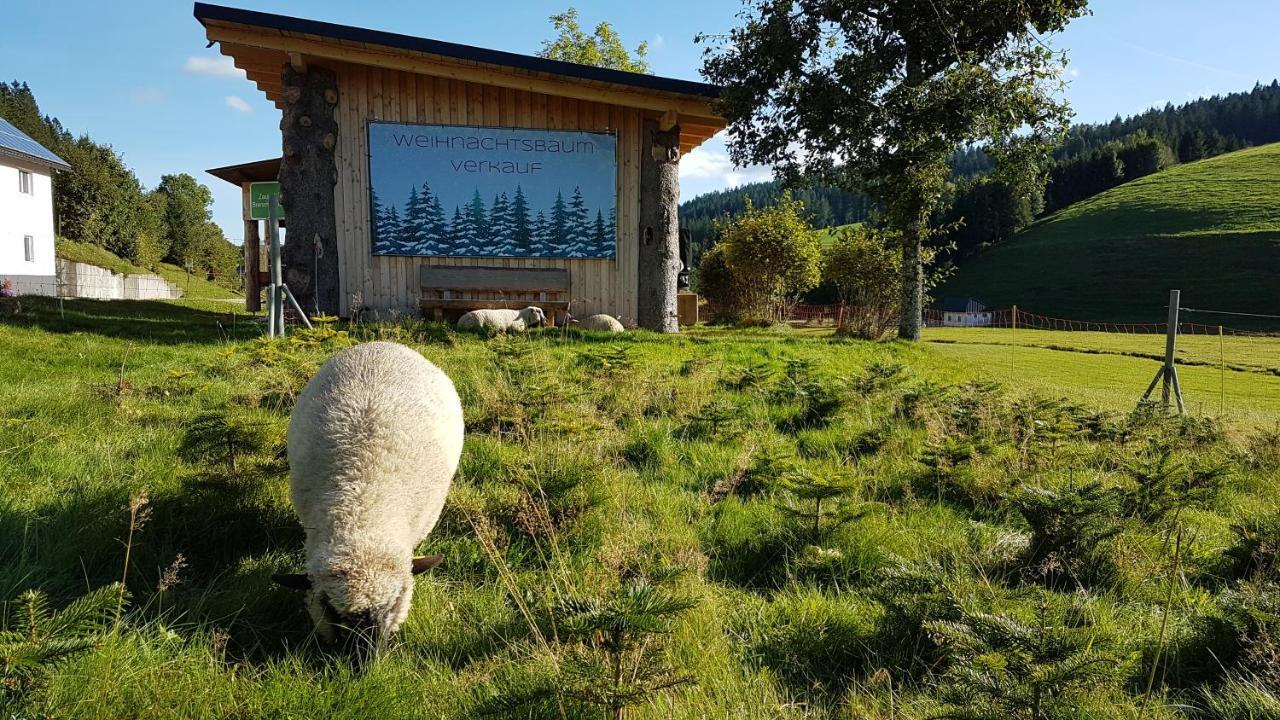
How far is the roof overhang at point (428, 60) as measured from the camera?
1157 centimetres

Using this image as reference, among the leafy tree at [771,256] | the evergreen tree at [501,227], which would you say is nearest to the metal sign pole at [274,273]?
the evergreen tree at [501,227]

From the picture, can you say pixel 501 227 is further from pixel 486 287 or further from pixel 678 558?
pixel 678 558

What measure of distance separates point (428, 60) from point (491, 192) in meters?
2.69

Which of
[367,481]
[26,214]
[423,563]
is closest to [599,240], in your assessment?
[367,481]

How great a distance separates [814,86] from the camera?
15.6 m

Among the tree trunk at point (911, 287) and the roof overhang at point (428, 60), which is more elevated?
the roof overhang at point (428, 60)

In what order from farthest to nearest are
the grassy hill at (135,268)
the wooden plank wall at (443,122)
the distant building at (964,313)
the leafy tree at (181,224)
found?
the leafy tree at (181,224), the distant building at (964,313), the grassy hill at (135,268), the wooden plank wall at (443,122)

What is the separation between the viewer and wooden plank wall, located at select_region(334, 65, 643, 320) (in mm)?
13078

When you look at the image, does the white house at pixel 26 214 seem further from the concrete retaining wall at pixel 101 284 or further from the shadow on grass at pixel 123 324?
the shadow on grass at pixel 123 324

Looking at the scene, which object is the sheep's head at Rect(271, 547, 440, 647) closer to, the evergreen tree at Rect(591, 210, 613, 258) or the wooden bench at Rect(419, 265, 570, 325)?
the wooden bench at Rect(419, 265, 570, 325)

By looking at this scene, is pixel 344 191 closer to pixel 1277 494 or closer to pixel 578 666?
pixel 578 666

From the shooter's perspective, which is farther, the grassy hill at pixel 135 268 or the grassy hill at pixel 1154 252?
the grassy hill at pixel 1154 252

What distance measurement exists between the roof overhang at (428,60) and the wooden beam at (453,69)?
0.05 ft

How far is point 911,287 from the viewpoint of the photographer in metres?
17.1
